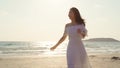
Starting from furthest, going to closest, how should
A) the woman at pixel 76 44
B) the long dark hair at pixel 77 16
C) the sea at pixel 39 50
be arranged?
the sea at pixel 39 50 → the woman at pixel 76 44 → the long dark hair at pixel 77 16

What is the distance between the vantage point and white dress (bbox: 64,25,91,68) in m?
6.14

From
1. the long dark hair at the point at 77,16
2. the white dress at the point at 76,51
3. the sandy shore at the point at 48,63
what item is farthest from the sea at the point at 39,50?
the long dark hair at the point at 77,16

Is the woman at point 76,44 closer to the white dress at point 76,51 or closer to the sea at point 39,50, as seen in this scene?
the white dress at point 76,51

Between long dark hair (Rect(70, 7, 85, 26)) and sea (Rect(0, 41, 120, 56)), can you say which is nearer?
long dark hair (Rect(70, 7, 85, 26))

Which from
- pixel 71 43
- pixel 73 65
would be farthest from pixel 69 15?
pixel 73 65

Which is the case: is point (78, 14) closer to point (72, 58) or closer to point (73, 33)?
point (73, 33)

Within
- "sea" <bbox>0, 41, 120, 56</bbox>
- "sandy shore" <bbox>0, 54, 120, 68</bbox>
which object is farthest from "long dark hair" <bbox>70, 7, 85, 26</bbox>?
"sea" <bbox>0, 41, 120, 56</bbox>

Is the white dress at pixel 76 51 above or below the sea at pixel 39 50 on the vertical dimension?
above

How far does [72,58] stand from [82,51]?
0.85 ft

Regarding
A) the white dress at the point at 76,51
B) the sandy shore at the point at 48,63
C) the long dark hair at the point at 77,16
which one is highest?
the long dark hair at the point at 77,16

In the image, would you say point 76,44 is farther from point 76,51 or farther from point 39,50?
point 39,50

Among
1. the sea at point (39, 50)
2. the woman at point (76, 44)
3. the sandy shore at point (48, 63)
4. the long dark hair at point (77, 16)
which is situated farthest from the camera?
the sea at point (39, 50)

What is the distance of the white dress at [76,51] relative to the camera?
6.14 m

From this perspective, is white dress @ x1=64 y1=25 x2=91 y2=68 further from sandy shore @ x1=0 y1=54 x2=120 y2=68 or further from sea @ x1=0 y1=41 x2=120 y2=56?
sea @ x1=0 y1=41 x2=120 y2=56
